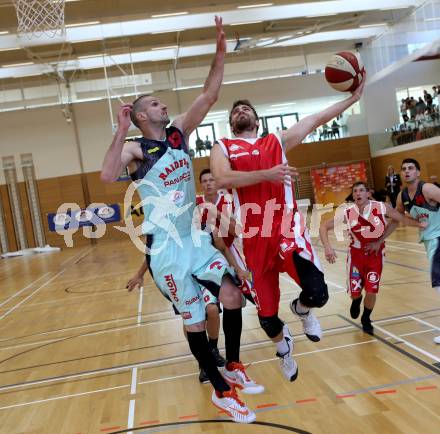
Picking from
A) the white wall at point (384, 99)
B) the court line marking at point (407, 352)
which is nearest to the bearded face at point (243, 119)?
the court line marking at point (407, 352)

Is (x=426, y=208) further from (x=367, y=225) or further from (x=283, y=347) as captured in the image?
(x=283, y=347)

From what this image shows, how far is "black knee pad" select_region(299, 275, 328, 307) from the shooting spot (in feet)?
12.7

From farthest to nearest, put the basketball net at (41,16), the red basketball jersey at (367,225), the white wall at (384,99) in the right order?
Answer: the white wall at (384,99) < the basketball net at (41,16) < the red basketball jersey at (367,225)

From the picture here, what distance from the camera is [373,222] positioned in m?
6.09

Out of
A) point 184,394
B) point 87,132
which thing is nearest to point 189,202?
point 184,394

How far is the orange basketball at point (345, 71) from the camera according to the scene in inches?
172

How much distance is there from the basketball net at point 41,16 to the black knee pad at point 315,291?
7.68 metres

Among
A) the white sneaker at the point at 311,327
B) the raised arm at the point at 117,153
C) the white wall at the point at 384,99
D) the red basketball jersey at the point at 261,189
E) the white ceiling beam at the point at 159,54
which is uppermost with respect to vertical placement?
the white ceiling beam at the point at 159,54

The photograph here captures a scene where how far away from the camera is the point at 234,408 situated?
3855 millimetres

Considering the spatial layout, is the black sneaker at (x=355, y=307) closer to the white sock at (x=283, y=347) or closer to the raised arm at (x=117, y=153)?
the white sock at (x=283, y=347)

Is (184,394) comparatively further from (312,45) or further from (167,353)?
(312,45)

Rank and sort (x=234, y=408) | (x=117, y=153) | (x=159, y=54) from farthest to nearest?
(x=159, y=54)
(x=234, y=408)
(x=117, y=153)

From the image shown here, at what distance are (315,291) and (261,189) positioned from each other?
2.64ft

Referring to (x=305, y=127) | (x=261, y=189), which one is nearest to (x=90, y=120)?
(x=305, y=127)
